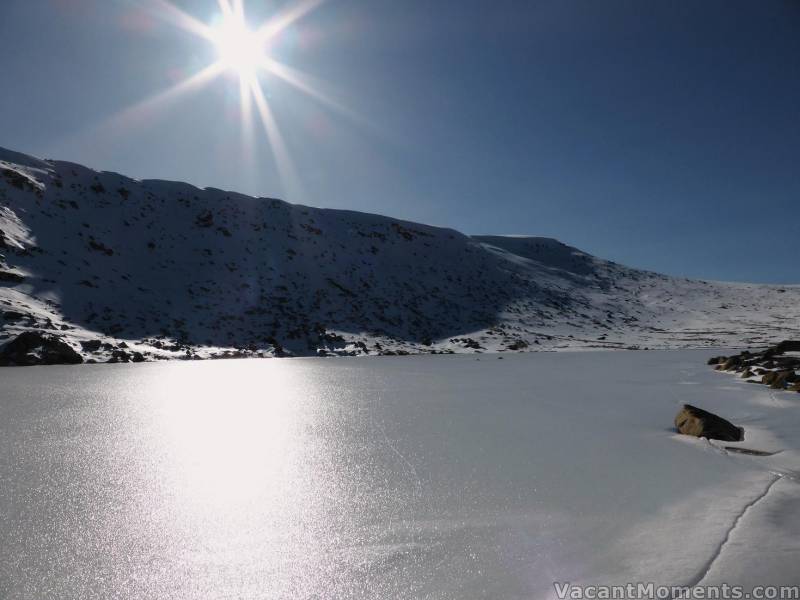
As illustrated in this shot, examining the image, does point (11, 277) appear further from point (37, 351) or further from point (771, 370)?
point (771, 370)

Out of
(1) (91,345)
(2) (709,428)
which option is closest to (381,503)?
(2) (709,428)

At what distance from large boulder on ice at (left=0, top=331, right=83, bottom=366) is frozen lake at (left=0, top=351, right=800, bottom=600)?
54.4 ft

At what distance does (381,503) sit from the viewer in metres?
4.84

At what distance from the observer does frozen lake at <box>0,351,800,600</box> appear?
133 inches

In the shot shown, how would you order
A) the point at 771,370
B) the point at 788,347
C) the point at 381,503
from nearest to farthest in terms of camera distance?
1. the point at 381,503
2. the point at 771,370
3. the point at 788,347

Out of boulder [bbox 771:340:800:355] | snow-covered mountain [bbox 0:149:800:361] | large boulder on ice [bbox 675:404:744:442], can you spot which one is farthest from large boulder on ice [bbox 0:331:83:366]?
boulder [bbox 771:340:800:355]

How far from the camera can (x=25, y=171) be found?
44156mm

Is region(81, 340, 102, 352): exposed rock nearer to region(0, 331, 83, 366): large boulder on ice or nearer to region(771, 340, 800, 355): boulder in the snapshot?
region(0, 331, 83, 366): large boulder on ice

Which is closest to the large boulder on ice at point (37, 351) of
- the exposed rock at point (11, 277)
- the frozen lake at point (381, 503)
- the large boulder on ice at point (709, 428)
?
the exposed rock at point (11, 277)

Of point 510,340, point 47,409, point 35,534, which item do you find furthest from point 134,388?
point 510,340

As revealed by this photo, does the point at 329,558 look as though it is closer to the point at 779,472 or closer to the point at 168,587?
the point at 168,587

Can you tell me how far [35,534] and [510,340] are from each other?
44.4 m

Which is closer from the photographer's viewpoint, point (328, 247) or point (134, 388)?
point (134, 388)

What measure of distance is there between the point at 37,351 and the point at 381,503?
87.0 feet
